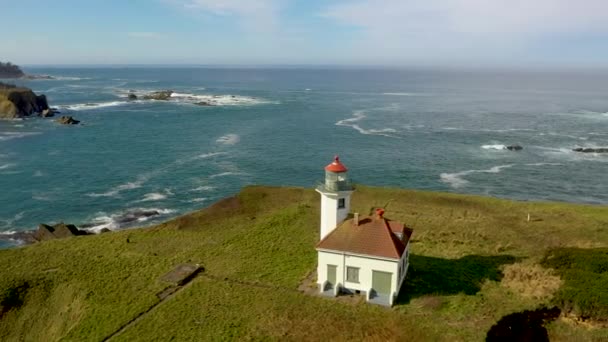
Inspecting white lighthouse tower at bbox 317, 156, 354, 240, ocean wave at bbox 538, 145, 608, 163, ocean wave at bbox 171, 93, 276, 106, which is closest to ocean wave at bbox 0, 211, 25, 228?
white lighthouse tower at bbox 317, 156, 354, 240

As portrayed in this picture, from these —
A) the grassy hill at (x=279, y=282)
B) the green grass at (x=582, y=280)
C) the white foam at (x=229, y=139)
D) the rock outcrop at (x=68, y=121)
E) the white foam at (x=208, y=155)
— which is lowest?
the white foam at (x=208, y=155)

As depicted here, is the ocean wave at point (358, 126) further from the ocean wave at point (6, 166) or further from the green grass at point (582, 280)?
the ocean wave at point (6, 166)

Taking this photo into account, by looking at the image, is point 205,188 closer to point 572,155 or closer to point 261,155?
point 261,155

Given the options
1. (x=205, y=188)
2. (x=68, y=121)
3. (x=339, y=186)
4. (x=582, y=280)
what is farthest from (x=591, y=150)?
(x=68, y=121)

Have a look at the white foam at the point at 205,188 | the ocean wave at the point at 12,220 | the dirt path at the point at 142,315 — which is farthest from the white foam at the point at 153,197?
the dirt path at the point at 142,315

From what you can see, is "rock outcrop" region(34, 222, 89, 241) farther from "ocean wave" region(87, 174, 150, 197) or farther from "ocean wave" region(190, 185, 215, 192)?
"ocean wave" region(190, 185, 215, 192)

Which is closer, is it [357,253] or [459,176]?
[357,253]
